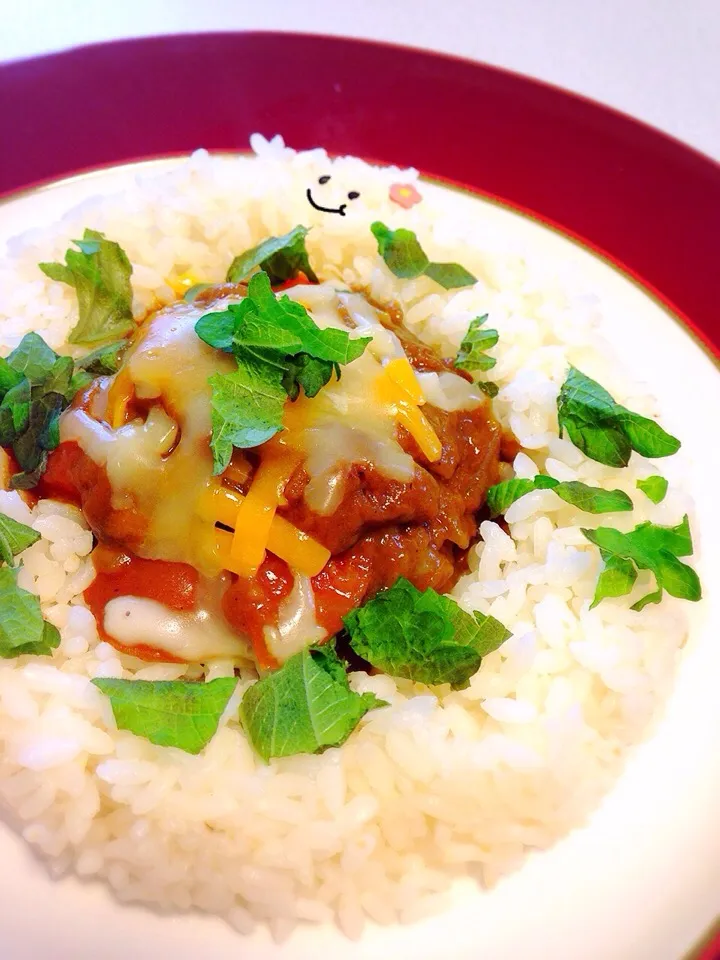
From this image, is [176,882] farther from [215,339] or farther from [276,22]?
[276,22]

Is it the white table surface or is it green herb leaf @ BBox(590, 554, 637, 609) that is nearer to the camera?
green herb leaf @ BBox(590, 554, 637, 609)

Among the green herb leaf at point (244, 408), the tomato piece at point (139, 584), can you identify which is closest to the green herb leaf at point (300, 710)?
the tomato piece at point (139, 584)

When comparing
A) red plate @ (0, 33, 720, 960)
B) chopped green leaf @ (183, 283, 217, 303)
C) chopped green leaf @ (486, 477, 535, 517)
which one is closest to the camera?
chopped green leaf @ (486, 477, 535, 517)

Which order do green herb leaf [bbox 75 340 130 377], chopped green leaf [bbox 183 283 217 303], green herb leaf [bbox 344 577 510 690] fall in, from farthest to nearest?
1. chopped green leaf [bbox 183 283 217 303]
2. green herb leaf [bbox 75 340 130 377]
3. green herb leaf [bbox 344 577 510 690]

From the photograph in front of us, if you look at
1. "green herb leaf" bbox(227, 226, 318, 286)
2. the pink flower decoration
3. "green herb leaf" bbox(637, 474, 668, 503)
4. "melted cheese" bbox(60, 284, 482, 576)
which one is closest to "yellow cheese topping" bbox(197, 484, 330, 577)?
"melted cheese" bbox(60, 284, 482, 576)

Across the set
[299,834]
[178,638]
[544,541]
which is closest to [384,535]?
[544,541]

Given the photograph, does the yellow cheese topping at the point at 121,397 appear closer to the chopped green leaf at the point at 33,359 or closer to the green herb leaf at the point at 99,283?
the chopped green leaf at the point at 33,359

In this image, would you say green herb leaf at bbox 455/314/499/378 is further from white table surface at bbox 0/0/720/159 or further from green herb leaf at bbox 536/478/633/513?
white table surface at bbox 0/0/720/159
